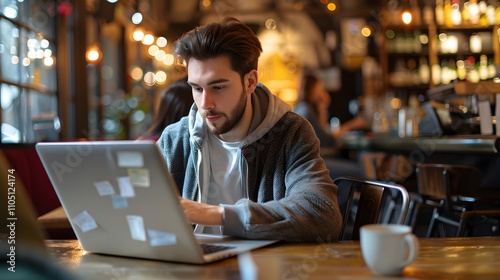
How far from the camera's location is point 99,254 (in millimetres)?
1506

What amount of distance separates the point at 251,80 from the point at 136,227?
80 centimetres

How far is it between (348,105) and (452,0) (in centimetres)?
447

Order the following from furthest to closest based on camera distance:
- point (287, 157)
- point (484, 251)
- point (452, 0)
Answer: point (452, 0) → point (287, 157) → point (484, 251)

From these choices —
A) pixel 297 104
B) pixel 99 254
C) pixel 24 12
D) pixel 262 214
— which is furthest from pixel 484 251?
pixel 297 104

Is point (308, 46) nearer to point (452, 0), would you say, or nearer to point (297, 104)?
point (452, 0)

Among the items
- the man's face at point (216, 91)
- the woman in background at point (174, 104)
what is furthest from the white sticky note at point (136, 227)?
the woman in background at point (174, 104)

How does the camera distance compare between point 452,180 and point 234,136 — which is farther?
point 452,180

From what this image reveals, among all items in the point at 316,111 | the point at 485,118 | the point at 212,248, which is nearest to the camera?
the point at 212,248

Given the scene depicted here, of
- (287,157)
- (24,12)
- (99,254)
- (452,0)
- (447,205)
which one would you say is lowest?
(447,205)

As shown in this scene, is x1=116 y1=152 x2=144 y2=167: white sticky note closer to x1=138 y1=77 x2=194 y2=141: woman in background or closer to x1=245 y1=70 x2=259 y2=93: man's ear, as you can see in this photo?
x1=245 y1=70 x2=259 y2=93: man's ear

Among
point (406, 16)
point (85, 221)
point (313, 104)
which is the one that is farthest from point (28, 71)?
point (406, 16)

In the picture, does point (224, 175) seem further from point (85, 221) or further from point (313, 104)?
point (313, 104)

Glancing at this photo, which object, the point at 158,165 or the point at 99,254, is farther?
the point at 99,254

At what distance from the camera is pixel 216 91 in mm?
1908
